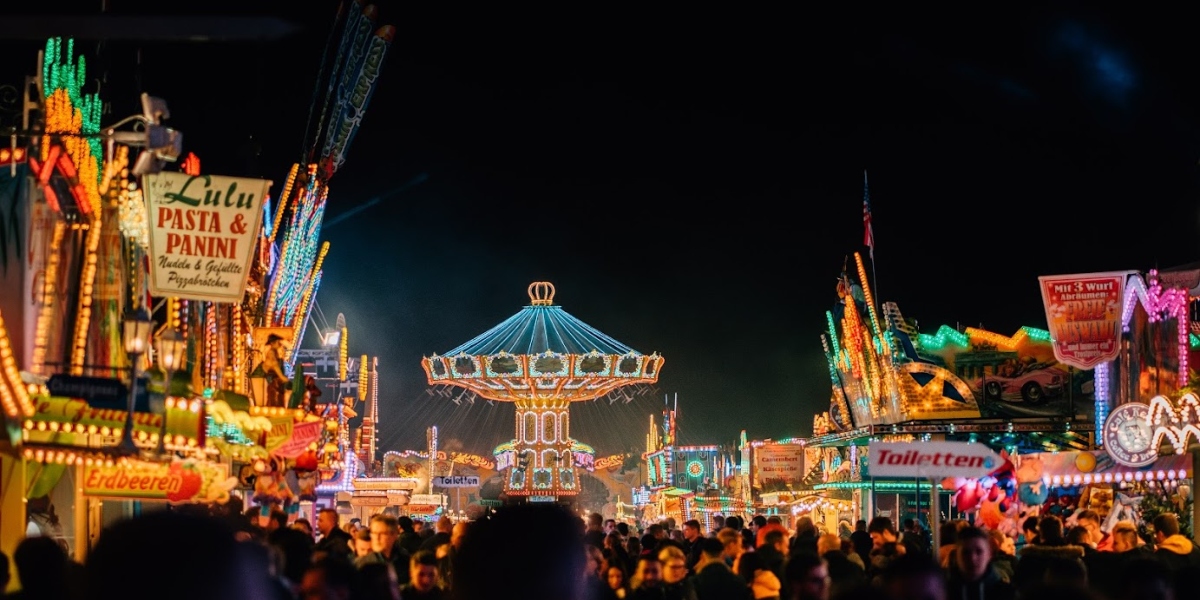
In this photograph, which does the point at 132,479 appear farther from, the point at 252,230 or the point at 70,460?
the point at 252,230

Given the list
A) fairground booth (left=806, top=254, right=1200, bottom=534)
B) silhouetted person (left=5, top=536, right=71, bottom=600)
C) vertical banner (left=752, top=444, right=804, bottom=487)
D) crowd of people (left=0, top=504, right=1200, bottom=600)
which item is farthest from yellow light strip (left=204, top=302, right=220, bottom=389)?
vertical banner (left=752, top=444, right=804, bottom=487)

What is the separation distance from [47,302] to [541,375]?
144ft

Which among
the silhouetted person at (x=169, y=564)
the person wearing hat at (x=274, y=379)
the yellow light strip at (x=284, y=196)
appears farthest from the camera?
the yellow light strip at (x=284, y=196)

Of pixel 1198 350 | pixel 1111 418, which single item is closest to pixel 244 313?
pixel 1111 418

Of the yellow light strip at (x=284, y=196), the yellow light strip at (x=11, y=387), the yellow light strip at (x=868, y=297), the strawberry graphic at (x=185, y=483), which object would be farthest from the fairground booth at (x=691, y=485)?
the yellow light strip at (x=11, y=387)

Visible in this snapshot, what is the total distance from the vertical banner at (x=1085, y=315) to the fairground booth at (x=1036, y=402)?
0.02m

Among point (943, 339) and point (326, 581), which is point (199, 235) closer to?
point (326, 581)

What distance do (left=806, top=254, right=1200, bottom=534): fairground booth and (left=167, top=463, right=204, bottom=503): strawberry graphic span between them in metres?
9.27

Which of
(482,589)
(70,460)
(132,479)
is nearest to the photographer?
(482,589)

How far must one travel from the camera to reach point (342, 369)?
47.4 m

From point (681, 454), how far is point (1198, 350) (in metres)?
43.8

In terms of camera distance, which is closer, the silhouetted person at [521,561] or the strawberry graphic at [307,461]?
the silhouetted person at [521,561]

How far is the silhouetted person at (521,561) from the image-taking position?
375cm

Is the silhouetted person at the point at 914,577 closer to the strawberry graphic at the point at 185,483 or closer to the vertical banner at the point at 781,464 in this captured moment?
the strawberry graphic at the point at 185,483
